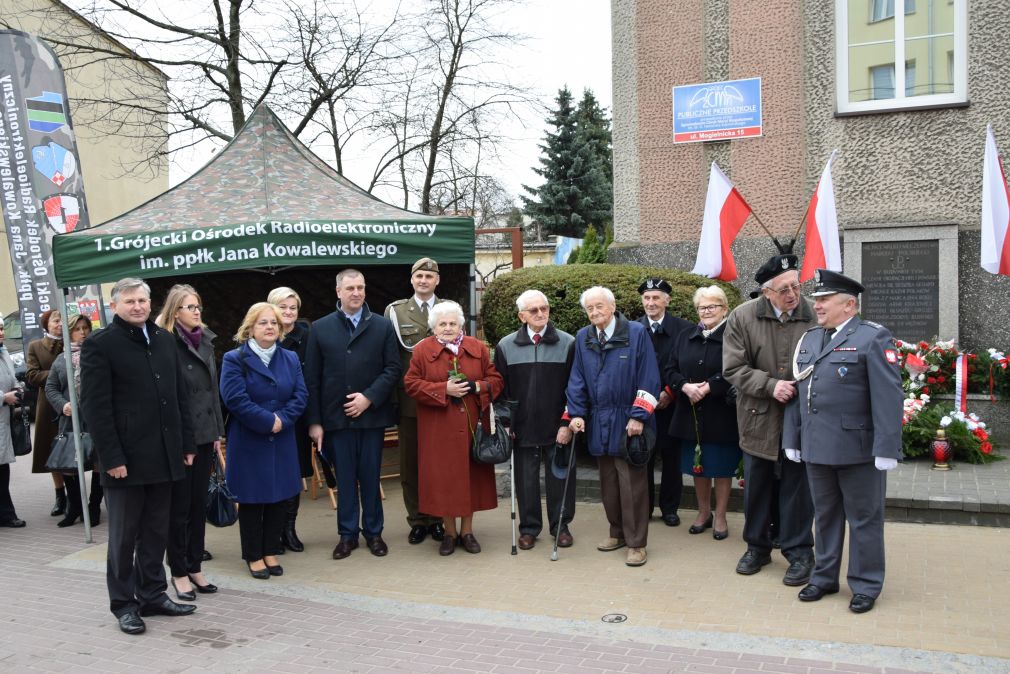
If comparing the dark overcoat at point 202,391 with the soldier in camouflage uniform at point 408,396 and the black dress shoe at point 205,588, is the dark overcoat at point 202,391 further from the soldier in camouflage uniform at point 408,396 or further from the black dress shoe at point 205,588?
the soldier in camouflage uniform at point 408,396

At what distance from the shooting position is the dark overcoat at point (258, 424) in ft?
17.9

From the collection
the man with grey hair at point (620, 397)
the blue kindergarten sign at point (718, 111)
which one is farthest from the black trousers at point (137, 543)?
the blue kindergarten sign at point (718, 111)

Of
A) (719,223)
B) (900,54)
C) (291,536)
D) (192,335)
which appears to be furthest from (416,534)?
(900,54)

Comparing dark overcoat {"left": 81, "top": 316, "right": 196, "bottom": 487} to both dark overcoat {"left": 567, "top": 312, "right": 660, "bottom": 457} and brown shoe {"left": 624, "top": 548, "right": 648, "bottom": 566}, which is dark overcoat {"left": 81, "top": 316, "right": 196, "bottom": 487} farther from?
brown shoe {"left": 624, "top": 548, "right": 648, "bottom": 566}

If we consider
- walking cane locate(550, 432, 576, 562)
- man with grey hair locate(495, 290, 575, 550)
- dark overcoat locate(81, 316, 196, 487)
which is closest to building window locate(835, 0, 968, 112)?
man with grey hair locate(495, 290, 575, 550)

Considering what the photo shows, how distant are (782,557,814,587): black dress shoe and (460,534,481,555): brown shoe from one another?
2044mm

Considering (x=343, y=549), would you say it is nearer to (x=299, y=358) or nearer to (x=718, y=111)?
(x=299, y=358)

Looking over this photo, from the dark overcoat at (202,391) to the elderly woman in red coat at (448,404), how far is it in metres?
1.25

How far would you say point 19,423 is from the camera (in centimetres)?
743

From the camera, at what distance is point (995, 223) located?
7.28 metres

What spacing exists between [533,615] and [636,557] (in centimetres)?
111

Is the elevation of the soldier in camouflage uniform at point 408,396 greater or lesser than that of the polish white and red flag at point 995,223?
lesser

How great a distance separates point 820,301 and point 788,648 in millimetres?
1832

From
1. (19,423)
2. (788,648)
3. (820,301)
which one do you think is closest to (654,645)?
(788,648)
